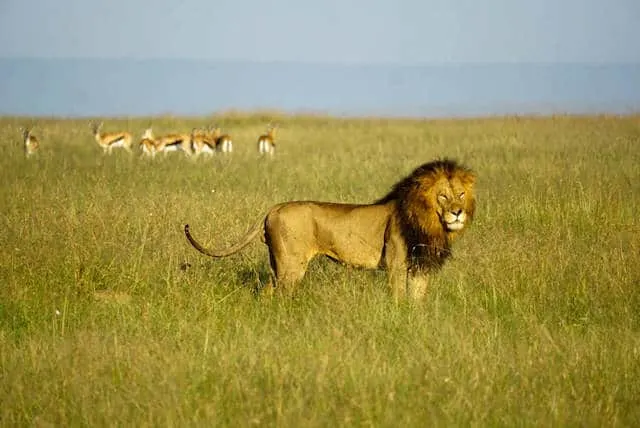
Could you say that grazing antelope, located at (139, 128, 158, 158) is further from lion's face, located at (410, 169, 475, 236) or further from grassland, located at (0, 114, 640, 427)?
lion's face, located at (410, 169, 475, 236)

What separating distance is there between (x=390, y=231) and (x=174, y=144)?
18875mm

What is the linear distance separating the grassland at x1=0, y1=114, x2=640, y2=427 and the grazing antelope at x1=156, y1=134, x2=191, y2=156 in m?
11.4

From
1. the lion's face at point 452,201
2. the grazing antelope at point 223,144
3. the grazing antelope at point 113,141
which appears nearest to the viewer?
the lion's face at point 452,201

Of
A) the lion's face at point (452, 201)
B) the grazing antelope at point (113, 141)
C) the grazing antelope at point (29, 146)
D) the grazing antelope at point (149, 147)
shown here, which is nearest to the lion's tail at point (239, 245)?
the lion's face at point (452, 201)

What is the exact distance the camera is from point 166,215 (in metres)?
10.6

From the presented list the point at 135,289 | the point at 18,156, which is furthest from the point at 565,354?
the point at 18,156

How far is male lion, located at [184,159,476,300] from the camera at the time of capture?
7371 millimetres

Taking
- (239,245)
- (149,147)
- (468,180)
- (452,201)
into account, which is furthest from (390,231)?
(149,147)

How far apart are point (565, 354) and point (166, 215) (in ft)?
18.5

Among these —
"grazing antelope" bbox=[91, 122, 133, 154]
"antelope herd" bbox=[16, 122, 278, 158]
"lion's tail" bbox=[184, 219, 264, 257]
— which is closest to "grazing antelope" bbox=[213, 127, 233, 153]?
"antelope herd" bbox=[16, 122, 278, 158]

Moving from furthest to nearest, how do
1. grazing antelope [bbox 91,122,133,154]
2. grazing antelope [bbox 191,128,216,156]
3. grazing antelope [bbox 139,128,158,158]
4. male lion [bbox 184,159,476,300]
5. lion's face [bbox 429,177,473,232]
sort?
grazing antelope [bbox 91,122,133,154] → grazing antelope [bbox 191,128,216,156] → grazing antelope [bbox 139,128,158,158] → male lion [bbox 184,159,476,300] → lion's face [bbox 429,177,473,232]

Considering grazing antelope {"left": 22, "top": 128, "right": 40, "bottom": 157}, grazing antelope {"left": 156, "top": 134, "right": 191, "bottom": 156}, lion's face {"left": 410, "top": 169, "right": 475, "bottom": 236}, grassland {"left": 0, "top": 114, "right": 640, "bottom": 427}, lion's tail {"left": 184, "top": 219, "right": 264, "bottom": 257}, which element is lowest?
grassland {"left": 0, "top": 114, "right": 640, "bottom": 427}

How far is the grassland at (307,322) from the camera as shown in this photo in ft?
17.0

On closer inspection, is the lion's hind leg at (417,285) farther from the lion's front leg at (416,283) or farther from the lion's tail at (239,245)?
the lion's tail at (239,245)
